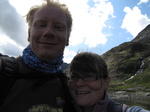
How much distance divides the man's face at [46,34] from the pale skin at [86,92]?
1.03 meters

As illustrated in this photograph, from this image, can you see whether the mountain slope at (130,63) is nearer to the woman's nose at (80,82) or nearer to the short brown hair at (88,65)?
the short brown hair at (88,65)

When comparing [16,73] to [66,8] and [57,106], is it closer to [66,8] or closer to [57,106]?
[57,106]

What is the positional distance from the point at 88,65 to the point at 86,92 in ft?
2.41

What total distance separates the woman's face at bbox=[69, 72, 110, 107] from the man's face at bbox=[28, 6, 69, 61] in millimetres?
1025

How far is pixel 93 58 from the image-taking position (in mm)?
4484

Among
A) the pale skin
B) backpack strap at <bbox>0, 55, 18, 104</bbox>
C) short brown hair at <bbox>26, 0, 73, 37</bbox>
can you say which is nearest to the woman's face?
the pale skin

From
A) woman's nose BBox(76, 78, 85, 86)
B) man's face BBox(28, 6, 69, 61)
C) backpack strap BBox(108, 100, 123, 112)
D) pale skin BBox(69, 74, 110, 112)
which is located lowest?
backpack strap BBox(108, 100, 123, 112)

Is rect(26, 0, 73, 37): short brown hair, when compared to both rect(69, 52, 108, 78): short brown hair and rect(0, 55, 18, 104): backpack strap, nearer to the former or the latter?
rect(69, 52, 108, 78): short brown hair

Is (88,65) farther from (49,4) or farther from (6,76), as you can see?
(6,76)

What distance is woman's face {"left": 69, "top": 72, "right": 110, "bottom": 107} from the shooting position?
4.23m

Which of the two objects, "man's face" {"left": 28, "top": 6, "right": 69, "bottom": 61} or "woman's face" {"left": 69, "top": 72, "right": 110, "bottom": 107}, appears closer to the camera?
"man's face" {"left": 28, "top": 6, "right": 69, "bottom": 61}

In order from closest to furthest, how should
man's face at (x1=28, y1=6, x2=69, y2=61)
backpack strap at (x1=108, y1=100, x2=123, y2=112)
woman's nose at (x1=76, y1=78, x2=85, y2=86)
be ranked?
1. backpack strap at (x1=108, y1=100, x2=123, y2=112)
2. man's face at (x1=28, y1=6, x2=69, y2=61)
3. woman's nose at (x1=76, y1=78, x2=85, y2=86)

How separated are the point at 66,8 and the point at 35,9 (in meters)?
0.86

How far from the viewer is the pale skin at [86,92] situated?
13.9 ft
